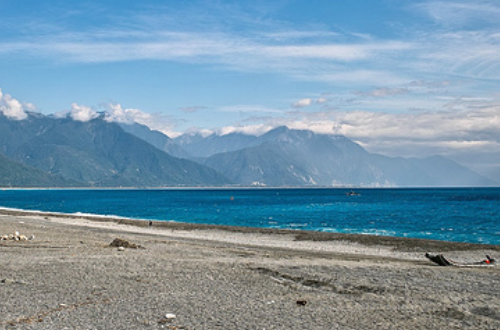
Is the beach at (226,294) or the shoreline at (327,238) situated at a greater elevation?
the beach at (226,294)

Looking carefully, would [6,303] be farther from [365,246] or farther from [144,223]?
[144,223]

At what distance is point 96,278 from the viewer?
18.5 meters

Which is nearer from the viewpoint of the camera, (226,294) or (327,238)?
(226,294)

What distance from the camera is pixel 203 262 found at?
23.3m

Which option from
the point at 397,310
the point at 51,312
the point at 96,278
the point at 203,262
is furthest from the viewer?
the point at 203,262

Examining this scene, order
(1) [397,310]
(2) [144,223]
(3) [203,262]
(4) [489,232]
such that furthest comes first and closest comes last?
(2) [144,223] → (4) [489,232] → (3) [203,262] → (1) [397,310]

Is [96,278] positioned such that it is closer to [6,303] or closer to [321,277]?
[6,303]

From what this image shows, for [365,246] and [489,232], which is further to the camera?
[489,232]

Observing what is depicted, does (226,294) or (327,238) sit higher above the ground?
(226,294)

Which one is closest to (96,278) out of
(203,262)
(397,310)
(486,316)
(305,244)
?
(203,262)

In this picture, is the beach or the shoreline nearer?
the beach

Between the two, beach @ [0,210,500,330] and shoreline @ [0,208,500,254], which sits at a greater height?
beach @ [0,210,500,330]

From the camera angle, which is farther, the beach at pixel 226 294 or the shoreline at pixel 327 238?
the shoreline at pixel 327 238

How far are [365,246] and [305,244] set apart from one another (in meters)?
4.68
